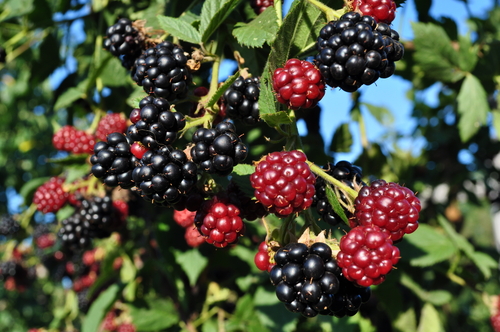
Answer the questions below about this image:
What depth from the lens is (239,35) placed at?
4.21 ft

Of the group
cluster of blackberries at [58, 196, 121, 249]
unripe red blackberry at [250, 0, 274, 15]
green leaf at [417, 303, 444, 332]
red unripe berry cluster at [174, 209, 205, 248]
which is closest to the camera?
unripe red blackberry at [250, 0, 274, 15]

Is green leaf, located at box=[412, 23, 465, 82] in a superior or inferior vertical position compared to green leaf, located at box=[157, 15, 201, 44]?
inferior

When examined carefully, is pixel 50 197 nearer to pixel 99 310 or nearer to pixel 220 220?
pixel 99 310

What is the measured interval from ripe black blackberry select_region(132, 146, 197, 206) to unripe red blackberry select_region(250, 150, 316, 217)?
18cm

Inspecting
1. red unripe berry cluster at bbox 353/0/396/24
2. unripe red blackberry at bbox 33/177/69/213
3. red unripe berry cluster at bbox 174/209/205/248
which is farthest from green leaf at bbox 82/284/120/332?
red unripe berry cluster at bbox 353/0/396/24

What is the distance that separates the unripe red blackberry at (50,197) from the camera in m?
2.11

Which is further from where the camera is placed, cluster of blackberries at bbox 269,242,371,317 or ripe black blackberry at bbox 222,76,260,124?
ripe black blackberry at bbox 222,76,260,124

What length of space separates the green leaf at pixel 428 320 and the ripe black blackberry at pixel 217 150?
193 centimetres

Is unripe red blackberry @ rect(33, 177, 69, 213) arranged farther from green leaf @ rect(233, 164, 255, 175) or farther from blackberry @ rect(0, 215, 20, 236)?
green leaf @ rect(233, 164, 255, 175)

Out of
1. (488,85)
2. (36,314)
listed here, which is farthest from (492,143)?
(36,314)

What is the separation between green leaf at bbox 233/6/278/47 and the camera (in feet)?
4.04

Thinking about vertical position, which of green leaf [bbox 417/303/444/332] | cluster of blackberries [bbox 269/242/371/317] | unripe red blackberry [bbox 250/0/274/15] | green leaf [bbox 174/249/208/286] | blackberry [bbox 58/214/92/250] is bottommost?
green leaf [bbox 417/303/444/332]

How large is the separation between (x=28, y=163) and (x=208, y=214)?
15.3 ft

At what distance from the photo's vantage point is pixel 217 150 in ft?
3.53
